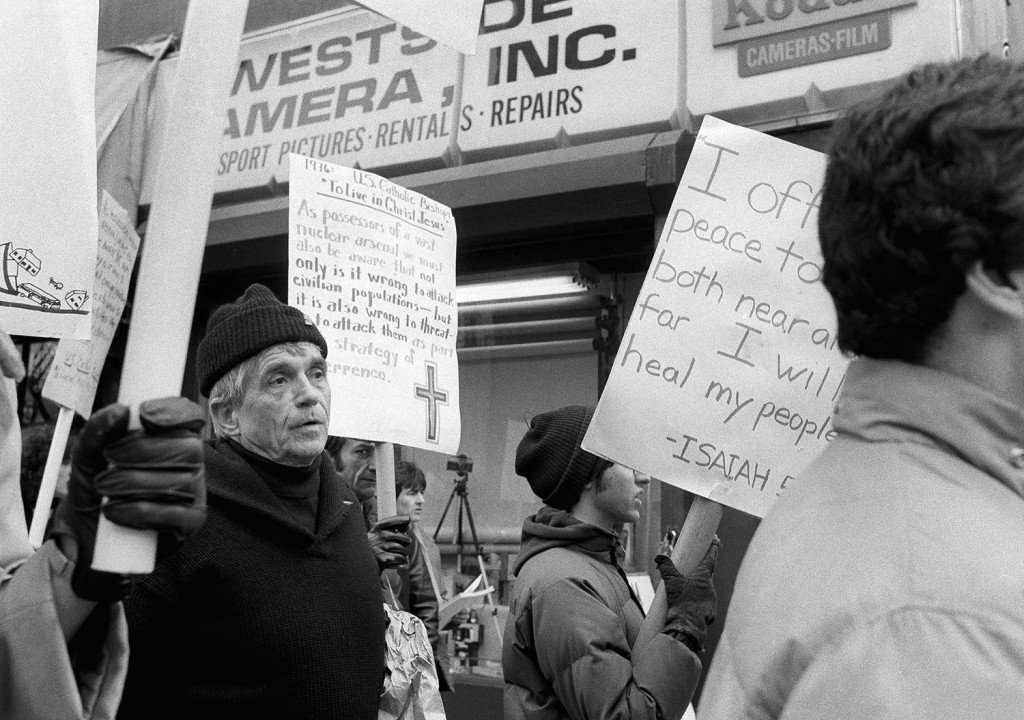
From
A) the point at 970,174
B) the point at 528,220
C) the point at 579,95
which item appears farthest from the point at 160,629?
the point at 579,95

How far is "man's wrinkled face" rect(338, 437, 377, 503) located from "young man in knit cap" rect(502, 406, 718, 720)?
4.69 feet

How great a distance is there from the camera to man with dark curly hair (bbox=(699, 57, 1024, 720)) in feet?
3.11

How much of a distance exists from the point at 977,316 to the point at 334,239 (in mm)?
2492

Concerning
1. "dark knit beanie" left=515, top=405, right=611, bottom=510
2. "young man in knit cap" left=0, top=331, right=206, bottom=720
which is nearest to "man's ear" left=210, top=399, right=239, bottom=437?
"young man in knit cap" left=0, top=331, right=206, bottom=720

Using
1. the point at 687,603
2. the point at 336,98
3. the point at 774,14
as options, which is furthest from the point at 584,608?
the point at 336,98

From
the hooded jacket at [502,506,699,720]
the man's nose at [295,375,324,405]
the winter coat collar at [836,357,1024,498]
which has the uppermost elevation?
the winter coat collar at [836,357,1024,498]

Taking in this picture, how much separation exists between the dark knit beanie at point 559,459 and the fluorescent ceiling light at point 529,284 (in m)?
2.42

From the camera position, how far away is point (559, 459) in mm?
3230

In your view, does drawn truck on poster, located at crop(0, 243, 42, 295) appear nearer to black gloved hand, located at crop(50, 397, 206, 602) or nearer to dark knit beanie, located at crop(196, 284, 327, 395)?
dark knit beanie, located at crop(196, 284, 327, 395)

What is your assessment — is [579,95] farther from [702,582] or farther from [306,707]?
[306,707]

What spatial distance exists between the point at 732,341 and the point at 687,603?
689 millimetres

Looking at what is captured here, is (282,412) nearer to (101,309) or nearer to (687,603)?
(687,603)

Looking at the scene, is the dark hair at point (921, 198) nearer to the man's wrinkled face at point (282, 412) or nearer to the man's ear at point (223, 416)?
the man's wrinkled face at point (282, 412)

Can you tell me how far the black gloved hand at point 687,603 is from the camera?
2.68 meters
